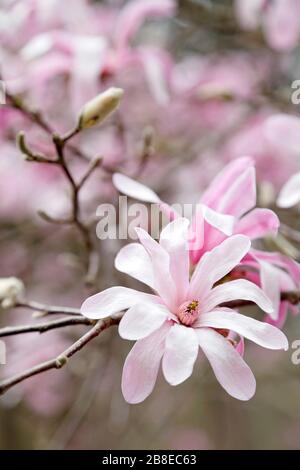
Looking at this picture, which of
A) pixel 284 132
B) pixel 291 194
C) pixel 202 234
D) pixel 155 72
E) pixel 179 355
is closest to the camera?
pixel 179 355

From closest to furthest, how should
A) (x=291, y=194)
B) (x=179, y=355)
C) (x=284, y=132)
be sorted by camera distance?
(x=179, y=355)
(x=291, y=194)
(x=284, y=132)

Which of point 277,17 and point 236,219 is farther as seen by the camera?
point 277,17

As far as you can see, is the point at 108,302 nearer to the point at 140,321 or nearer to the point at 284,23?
the point at 140,321

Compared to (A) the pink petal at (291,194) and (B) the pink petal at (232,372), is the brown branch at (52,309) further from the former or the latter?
(A) the pink petal at (291,194)

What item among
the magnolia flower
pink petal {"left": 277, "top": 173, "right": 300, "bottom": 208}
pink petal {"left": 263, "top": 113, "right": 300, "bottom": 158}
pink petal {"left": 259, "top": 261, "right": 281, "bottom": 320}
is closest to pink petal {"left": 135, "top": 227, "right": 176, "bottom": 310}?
the magnolia flower

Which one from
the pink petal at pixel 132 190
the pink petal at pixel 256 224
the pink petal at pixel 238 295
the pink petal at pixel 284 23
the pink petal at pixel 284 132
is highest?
the pink petal at pixel 284 23

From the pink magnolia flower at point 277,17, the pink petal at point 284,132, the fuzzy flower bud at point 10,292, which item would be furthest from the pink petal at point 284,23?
the fuzzy flower bud at point 10,292

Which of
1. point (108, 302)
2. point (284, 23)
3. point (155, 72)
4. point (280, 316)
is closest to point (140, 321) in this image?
point (108, 302)
